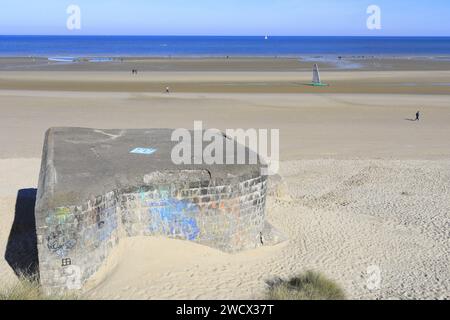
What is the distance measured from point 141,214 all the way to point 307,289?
3.38 meters

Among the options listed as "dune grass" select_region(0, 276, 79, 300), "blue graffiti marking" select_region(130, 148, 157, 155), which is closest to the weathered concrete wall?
"dune grass" select_region(0, 276, 79, 300)

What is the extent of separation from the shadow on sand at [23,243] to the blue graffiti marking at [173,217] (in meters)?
2.27

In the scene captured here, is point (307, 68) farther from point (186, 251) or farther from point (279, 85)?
point (186, 251)

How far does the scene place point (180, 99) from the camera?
113 ft

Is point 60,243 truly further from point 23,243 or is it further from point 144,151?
point 144,151

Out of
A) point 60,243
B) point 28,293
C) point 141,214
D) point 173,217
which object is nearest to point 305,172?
point 173,217

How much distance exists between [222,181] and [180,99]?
25.0 metres

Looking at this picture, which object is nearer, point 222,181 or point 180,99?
point 222,181

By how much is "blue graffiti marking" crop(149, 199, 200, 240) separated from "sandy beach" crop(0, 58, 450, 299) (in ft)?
0.91

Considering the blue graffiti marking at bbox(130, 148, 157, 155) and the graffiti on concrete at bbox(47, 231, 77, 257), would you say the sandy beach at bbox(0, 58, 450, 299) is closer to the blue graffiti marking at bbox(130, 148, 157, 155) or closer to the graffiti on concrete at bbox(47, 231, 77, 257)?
the graffiti on concrete at bbox(47, 231, 77, 257)

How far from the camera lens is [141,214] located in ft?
31.8
